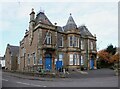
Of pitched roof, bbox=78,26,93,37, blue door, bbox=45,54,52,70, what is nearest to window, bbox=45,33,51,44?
blue door, bbox=45,54,52,70

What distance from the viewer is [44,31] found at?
125ft

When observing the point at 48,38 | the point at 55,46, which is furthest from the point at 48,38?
the point at 55,46

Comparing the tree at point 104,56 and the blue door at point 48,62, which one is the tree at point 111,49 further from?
the blue door at point 48,62

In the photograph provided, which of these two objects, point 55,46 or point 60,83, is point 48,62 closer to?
point 55,46

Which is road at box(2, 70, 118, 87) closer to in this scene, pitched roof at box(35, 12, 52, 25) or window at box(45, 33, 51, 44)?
window at box(45, 33, 51, 44)

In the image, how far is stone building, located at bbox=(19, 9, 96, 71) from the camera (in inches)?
1484

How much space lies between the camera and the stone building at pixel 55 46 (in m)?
37.7

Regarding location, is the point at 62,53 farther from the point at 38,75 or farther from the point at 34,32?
the point at 38,75

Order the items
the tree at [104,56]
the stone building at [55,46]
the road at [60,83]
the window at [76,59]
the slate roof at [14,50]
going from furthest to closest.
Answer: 1. the tree at [104,56]
2. the slate roof at [14,50]
3. the window at [76,59]
4. the stone building at [55,46]
5. the road at [60,83]

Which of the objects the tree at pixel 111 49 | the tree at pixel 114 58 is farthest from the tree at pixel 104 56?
the tree at pixel 111 49

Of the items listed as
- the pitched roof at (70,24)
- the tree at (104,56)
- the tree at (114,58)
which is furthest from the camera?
the tree at (104,56)

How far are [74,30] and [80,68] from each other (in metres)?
7.70

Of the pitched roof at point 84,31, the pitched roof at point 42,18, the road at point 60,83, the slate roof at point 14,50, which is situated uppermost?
the pitched roof at point 42,18

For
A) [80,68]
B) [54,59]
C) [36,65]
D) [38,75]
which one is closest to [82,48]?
[80,68]
